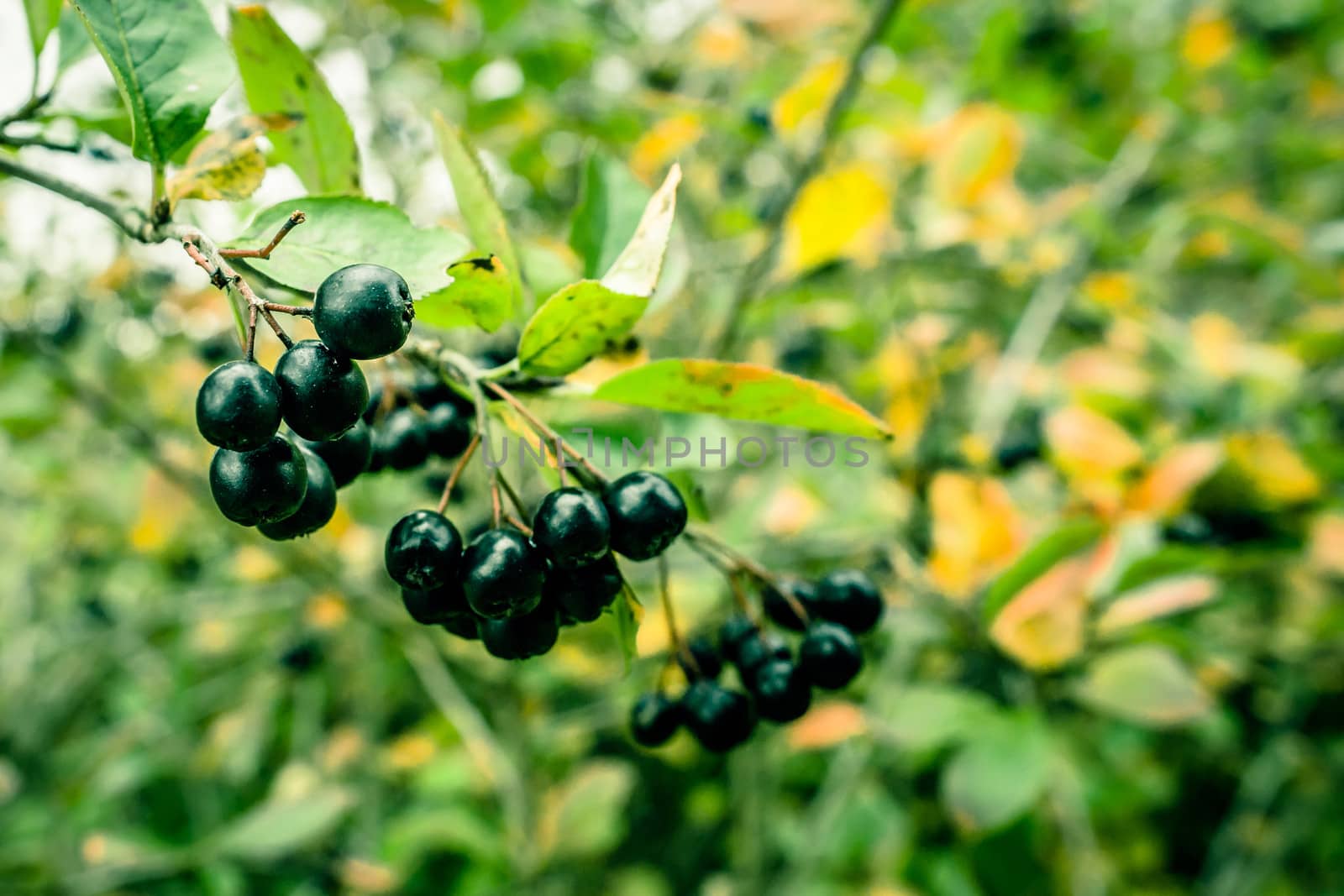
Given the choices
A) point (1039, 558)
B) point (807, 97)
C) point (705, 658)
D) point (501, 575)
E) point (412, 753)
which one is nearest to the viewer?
point (501, 575)

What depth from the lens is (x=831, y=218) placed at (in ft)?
6.69

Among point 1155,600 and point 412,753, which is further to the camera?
point 412,753

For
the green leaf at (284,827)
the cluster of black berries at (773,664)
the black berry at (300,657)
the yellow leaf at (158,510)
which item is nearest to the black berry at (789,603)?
the cluster of black berries at (773,664)

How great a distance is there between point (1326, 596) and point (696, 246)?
7.07 feet

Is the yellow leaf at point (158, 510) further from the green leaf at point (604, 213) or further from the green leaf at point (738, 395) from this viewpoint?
the green leaf at point (738, 395)

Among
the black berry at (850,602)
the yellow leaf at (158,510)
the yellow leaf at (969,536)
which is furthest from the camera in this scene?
the yellow leaf at (158,510)

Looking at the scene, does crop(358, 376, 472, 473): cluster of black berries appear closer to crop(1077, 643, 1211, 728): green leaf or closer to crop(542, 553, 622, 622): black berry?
crop(542, 553, 622, 622): black berry

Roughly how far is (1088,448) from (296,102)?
1.75 m

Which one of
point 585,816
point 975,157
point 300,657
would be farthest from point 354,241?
point 300,657

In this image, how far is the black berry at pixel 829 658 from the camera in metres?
1.07

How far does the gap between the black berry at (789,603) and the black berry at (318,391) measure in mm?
609

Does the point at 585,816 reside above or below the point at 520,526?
below

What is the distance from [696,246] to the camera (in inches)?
116

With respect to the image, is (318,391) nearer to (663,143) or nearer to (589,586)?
(589,586)
